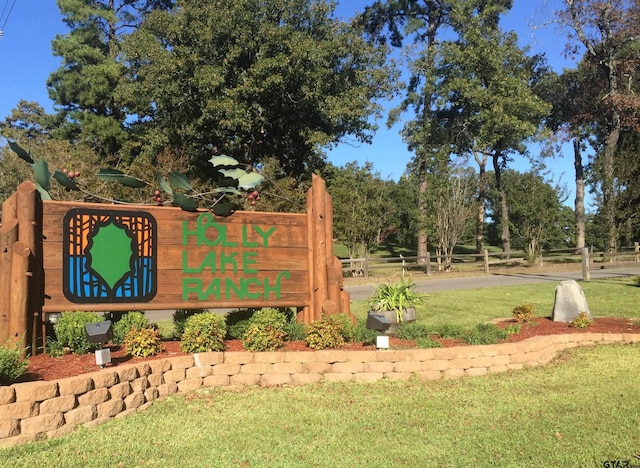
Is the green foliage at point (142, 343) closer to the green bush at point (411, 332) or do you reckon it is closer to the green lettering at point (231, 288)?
the green lettering at point (231, 288)

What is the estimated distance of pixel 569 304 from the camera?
8.48 metres

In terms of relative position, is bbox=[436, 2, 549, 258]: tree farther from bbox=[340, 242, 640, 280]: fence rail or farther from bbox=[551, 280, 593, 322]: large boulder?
bbox=[551, 280, 593, 322]: large boulder

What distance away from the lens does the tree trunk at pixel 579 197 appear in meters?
33.1

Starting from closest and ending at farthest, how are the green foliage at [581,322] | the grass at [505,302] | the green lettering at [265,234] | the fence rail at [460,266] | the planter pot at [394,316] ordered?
the green lettering at [265,234]
the planter pot at [394,316]
the green foliage at [581,322]
the grass at [505,302]
the fence rail at [460,266]

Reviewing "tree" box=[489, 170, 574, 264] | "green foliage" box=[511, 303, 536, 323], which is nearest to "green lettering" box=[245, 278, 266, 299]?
"green foliage" box=[511, 303, 536, 323]

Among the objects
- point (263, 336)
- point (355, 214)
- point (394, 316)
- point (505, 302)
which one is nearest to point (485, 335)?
point (394, 316)

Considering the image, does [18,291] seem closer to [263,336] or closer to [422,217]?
[263,336]

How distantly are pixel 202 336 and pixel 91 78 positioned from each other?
85.4ft

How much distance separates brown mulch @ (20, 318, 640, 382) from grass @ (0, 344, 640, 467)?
748 mm

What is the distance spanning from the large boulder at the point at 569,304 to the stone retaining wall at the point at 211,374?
168 cm

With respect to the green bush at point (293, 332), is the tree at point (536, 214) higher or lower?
higher

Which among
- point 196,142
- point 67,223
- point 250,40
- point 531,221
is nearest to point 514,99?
point 531,221

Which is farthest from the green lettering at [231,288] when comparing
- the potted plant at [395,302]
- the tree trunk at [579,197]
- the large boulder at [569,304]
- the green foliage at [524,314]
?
the tree trunk at [579,197]

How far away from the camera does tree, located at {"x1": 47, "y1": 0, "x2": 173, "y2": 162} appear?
27.1m
